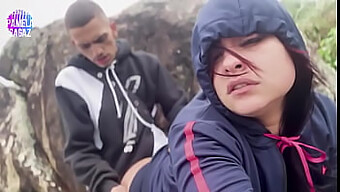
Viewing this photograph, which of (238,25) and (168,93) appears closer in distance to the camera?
(238,25)

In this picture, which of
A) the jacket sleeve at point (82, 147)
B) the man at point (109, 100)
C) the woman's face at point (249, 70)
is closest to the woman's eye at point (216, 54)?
the woman's face at point (249, 70)

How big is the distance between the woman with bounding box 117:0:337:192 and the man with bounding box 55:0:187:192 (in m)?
0.04

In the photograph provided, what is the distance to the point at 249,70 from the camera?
0.79m

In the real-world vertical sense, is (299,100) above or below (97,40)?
below

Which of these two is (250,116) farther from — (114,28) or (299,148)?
(114,28)

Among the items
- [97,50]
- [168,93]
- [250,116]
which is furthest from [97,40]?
[250,116]

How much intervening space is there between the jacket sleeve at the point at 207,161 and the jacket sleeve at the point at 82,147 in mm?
120

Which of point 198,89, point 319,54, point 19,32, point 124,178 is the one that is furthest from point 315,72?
point 19,32

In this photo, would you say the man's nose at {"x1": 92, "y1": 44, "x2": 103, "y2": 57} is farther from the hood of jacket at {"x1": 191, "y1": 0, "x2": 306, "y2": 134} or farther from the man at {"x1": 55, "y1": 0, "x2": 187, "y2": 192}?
the hood of jacket at {"x1": 191, "y1": 0, "x2": 306, "y2": 134}

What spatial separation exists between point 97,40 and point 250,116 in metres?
0.24

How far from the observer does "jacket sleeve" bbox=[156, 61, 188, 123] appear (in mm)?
871

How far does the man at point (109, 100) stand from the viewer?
2.84 feet

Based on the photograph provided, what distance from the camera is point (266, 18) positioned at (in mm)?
773

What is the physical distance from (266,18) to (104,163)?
0.30 meters
